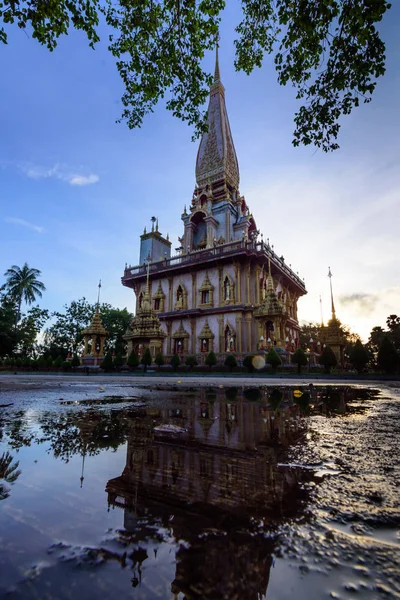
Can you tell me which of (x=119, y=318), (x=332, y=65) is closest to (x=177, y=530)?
(x=332, y=65)

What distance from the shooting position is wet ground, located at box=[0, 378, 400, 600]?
81 centimetres

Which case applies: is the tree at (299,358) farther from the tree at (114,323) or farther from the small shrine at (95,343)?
the tree at (114,323)

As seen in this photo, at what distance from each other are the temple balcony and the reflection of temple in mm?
22934

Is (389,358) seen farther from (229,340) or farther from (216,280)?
(216,280)

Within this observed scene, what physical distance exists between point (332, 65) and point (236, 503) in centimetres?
629

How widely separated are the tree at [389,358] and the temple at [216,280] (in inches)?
242

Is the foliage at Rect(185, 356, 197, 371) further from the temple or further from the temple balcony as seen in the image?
the temple balcony

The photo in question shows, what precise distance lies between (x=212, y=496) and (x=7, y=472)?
110 centimetres

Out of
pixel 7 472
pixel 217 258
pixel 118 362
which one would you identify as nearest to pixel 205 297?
pixel 217 258

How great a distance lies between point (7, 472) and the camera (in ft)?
5.48

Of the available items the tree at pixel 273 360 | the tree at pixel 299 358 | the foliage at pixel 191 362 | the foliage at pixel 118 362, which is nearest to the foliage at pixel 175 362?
the foliage at pixel 191 362

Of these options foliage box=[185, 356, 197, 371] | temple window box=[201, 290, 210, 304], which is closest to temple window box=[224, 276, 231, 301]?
temple window box=[201, 290, 210, 304]

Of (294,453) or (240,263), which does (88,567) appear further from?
(240,263)

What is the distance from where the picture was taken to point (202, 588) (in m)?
0.78
